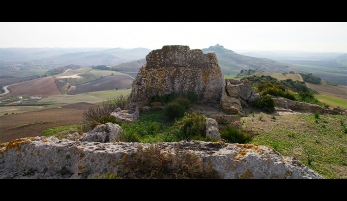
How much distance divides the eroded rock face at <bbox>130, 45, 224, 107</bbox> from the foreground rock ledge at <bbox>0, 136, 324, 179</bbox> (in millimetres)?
7527

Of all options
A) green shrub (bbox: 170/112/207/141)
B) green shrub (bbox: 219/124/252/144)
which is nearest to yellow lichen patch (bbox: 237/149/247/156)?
green shrub (bbox: 219/124/252/144)

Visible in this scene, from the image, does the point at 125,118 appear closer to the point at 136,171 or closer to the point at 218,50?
the point at 136,171

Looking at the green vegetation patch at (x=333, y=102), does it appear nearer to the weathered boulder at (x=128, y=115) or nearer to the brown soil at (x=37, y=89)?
the weathered boulder at (x=128, y=115)

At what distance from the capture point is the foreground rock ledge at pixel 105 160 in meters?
3.38

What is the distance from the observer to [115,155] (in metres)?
3.68

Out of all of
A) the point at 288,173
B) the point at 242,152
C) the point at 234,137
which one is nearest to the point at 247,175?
the point at 242,152

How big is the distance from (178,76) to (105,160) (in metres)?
→ 8.77

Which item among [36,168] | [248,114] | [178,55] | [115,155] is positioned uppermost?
[178,55]

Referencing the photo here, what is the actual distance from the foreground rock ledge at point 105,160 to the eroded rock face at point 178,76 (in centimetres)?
753

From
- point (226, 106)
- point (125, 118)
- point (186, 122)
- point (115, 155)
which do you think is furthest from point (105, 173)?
point (226, 106)

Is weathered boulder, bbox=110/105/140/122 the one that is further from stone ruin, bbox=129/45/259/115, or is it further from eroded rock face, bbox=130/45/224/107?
eroded rock face, bbox=130/45/224/107

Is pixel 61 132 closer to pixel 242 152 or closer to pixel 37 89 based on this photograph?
pixel 242 152

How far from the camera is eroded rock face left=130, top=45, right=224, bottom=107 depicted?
11.8 m

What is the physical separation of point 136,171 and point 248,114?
8.58m
